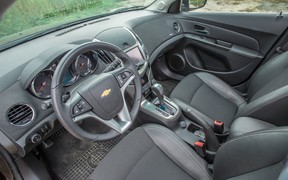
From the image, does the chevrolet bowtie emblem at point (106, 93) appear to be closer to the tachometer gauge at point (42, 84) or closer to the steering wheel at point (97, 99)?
the steering wheel at point (97, 99)

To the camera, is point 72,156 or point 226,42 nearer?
point 72,156

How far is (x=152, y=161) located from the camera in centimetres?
139

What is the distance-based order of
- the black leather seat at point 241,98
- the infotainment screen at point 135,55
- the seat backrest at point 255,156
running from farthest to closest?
the infotainment screen at point 135,55, the black leather seat at point 241,98, the seat backrest at point 255,156

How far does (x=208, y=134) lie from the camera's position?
1.66 m

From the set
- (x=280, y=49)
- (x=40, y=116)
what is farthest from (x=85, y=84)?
(x=280, y=49)

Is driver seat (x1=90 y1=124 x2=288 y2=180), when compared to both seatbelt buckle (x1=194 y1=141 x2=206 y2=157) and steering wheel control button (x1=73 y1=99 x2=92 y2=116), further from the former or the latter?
steering wheel control button (x1=73 y1=99 x2=92 y2=116)

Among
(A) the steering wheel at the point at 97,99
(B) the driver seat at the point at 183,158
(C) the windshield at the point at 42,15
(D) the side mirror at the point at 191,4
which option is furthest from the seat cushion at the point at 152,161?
(D) the side mirror at the point at 191,4

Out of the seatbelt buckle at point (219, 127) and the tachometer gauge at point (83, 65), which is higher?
the tachometer gauge at point (83, 65)

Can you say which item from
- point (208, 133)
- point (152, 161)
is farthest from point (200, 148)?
point (152, 161)

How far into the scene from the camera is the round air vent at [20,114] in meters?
1.22

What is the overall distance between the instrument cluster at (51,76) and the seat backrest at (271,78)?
3.42ft

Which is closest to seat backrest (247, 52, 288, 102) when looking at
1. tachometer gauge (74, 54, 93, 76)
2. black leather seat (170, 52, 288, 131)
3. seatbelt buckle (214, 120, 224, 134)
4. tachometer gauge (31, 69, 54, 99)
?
black leather seat (170, 52, 288, 131)

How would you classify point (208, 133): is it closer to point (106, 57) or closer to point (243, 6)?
point (106, 57)

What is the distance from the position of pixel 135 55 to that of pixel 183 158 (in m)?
0.77
